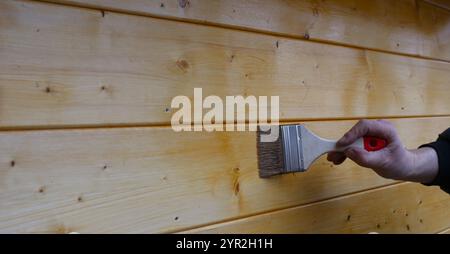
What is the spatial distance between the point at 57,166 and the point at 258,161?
0.39 m

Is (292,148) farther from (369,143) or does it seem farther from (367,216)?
(367,216)

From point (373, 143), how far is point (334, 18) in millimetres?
340

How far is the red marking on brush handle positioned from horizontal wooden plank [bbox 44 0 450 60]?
27 centimetres

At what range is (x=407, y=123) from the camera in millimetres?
1098

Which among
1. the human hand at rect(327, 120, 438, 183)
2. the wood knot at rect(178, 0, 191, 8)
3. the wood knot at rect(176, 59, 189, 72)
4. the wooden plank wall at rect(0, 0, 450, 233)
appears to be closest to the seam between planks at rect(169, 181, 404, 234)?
the wooden plank wall at rect(0, 0, 450, 233)

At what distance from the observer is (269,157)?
0.80m

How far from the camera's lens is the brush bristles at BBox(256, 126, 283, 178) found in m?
0.79

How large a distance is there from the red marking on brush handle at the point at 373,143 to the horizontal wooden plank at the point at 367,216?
0.58 ft

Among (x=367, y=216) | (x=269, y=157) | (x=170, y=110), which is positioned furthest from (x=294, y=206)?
(x=170, y=110)

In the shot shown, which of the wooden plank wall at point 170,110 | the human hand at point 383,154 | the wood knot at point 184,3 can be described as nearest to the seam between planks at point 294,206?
the wooden plank wall at point 170,110

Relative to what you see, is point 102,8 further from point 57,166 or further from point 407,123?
point 407,123

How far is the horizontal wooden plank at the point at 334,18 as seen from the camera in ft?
2.28

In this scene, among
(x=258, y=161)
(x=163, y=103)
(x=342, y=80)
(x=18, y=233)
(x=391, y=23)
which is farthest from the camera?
(x=391, y=23)

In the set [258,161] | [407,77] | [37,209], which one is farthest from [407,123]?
[37,209]
